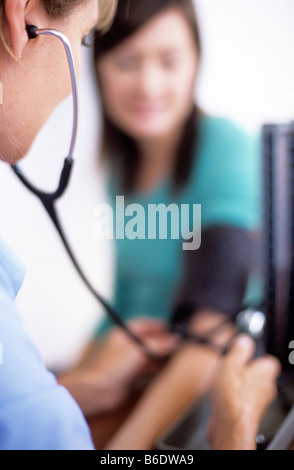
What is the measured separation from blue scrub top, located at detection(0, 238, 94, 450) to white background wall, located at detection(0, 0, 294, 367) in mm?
99

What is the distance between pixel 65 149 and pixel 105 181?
246mm

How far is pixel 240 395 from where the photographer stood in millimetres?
601

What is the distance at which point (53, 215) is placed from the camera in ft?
1.67

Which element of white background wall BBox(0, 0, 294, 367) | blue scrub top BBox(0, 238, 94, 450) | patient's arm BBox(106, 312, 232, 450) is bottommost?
patient's arm BBox(106, 312, 232, 450)

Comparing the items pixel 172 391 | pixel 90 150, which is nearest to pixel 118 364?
pixel 172 391

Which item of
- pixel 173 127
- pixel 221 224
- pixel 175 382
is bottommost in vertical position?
pixel 175 382

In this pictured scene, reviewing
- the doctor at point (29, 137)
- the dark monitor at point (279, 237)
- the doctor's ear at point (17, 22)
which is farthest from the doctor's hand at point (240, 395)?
the doctor's ear at point (17, 22)

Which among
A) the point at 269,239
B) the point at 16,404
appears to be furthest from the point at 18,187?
the point at 269,239

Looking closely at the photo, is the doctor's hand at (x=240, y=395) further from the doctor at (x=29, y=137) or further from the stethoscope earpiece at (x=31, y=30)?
the stethoscope earpiece at (x=31, y=30)

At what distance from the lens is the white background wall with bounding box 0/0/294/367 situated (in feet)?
1.60

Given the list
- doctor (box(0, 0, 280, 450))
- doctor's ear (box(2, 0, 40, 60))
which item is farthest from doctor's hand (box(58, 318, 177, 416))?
doctor's ear (box(2, 0, 40, 60))

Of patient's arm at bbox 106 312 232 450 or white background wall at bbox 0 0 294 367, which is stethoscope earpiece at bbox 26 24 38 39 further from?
patient's arm at bbox 106 312 232 450
